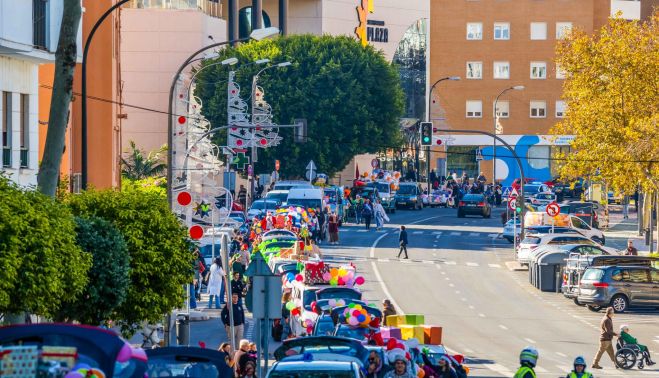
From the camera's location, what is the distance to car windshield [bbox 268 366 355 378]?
59.6 ft

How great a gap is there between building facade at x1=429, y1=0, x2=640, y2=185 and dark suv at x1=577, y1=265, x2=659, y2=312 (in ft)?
242

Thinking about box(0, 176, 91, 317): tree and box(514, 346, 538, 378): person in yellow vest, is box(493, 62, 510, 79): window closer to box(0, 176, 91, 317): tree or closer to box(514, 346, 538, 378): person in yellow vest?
box(514, 346, 538, 378): person in yellow vest

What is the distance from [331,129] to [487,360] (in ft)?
176

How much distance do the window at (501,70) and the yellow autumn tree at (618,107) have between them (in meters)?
59.4

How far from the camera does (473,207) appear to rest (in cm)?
8138

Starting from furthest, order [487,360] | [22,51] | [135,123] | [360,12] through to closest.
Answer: [360,12] → [135,123] → [487,360] → [22,51]

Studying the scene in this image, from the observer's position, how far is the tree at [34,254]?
643 inches

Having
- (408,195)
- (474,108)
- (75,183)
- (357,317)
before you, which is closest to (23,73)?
(357,317)

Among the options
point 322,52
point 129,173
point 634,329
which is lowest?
point 634,329

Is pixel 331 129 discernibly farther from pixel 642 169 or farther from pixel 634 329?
pixel 634 329

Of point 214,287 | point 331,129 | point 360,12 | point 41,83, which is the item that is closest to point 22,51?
point 41,83

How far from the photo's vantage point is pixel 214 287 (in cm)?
3862

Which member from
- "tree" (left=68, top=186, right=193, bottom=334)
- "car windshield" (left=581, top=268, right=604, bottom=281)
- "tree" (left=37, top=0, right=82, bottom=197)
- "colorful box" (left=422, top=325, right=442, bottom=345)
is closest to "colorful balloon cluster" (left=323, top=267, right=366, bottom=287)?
"colorful box" (left=422, top=325, right=442, bottom=345)

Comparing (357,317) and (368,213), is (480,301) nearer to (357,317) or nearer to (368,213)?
(357,317)
